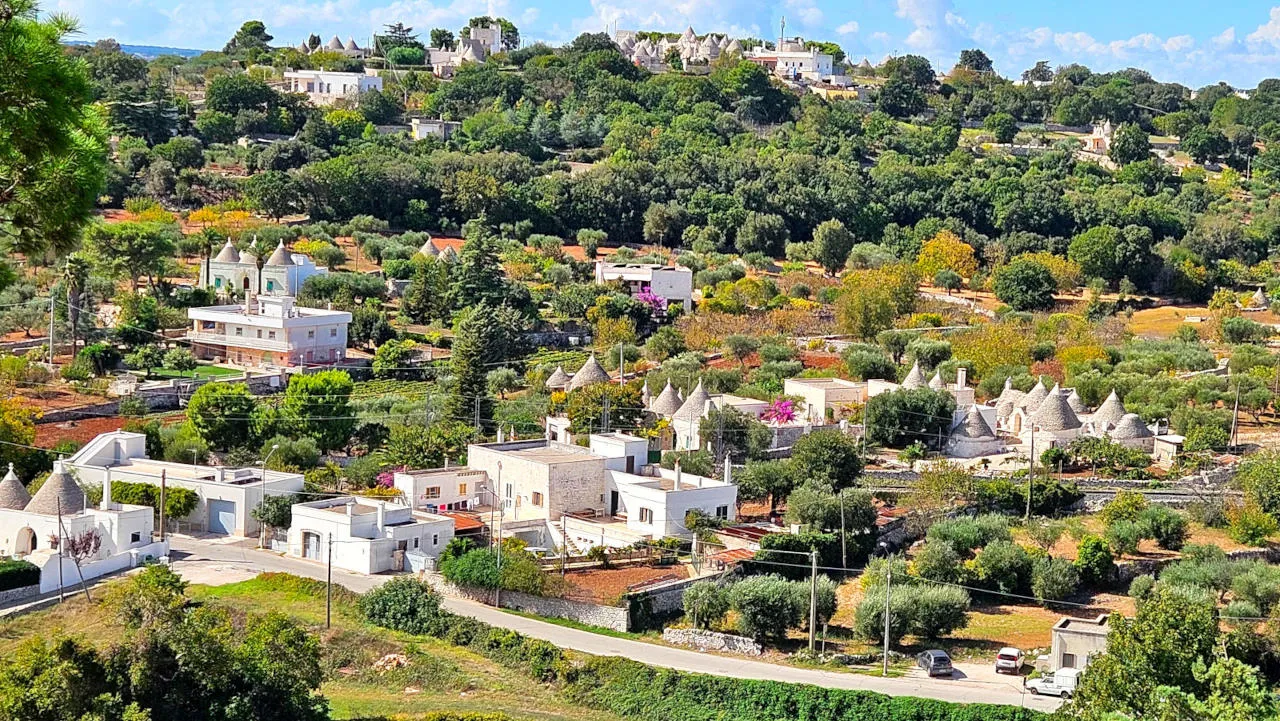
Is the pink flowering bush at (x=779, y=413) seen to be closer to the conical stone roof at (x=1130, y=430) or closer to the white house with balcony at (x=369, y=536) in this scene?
the conical stone roof at (x=1130, y=430)

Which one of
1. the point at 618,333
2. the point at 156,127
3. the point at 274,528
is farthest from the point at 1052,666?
the point at 156,127

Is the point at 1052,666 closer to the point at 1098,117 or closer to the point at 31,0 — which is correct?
the point at 31,0

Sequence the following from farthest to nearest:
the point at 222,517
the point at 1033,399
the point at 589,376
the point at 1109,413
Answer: the point at 589,376 < the point at 1033,399 < the point at 1109,413 < the point at 222,517

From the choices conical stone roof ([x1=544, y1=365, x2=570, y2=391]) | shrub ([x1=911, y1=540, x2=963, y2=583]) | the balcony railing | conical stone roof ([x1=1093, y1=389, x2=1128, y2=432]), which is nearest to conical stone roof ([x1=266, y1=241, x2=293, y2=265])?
the balcony railing

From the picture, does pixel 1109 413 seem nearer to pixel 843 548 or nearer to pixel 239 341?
pixel 843 548

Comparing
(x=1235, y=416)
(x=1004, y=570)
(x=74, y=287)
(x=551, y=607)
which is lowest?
(x=551, y=607)

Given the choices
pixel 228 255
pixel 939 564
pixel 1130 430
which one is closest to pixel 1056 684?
pixel 939 564

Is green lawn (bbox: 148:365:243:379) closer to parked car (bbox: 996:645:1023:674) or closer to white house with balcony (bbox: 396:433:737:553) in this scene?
white house with balcony (bbox: 396:433:737:553)
